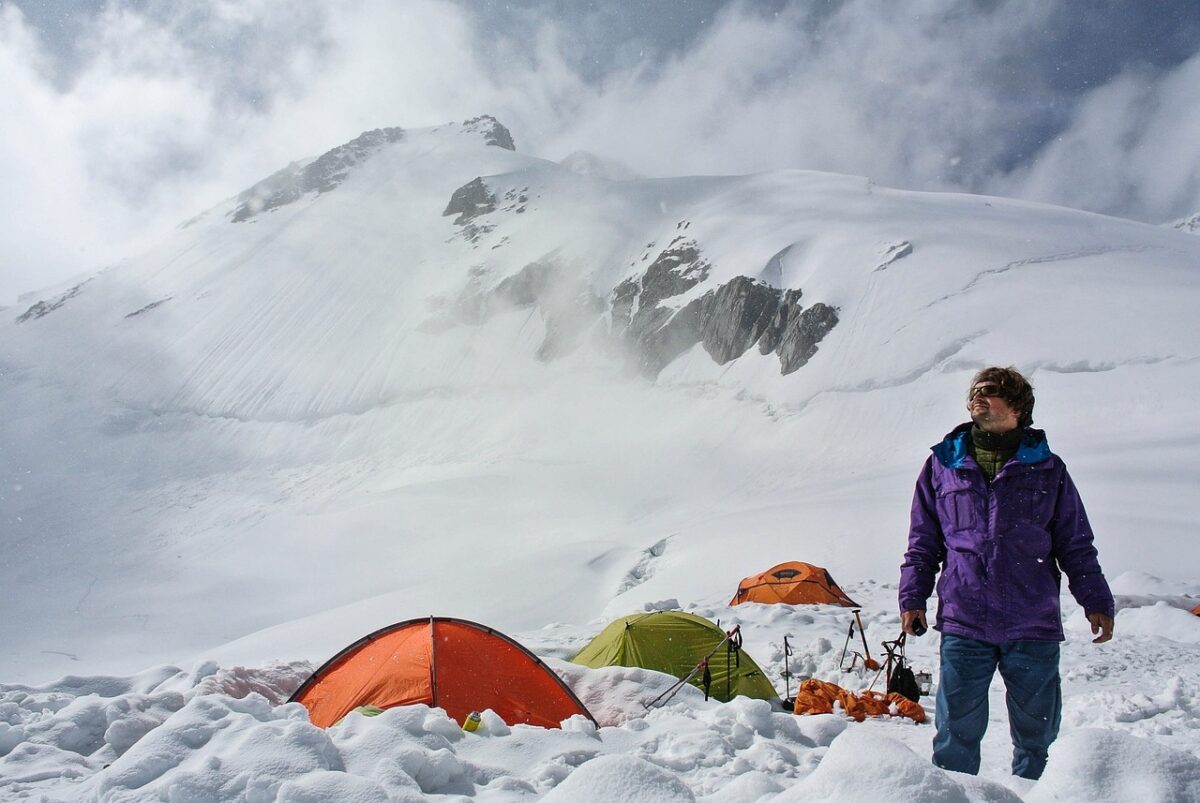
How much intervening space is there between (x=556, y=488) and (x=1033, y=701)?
23522 mm

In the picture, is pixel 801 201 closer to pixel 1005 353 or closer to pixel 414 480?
pixel 1005 353

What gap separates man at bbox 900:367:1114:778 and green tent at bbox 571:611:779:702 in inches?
105

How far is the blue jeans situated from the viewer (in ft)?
8.89

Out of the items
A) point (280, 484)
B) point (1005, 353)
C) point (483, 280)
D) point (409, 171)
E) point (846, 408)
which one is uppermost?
point (409, 171)

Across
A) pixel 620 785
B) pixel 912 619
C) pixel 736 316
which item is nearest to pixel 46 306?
pixel 736 316

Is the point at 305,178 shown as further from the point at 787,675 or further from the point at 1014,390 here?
the point at 1014,390

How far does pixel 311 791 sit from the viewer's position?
6.56 feet

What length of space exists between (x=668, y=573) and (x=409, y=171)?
9116cm

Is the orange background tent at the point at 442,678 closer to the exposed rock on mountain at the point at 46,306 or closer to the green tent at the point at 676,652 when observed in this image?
the green tent at the point at 676,652

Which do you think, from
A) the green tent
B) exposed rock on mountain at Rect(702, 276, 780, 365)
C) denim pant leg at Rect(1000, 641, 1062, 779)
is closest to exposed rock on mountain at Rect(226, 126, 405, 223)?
exposed rock on mountain at Rect(702, 276, 780, 365)

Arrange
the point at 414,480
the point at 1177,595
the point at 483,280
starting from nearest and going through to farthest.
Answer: the point at 1177,595 < the point at 414,480 < the point at 483,280

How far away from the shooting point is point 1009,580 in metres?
2.75

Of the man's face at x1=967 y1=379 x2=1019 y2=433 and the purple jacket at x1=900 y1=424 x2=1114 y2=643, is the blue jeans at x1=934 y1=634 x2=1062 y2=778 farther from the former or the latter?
the man's face at x1=967 y1=379 x2=1019 y2=433

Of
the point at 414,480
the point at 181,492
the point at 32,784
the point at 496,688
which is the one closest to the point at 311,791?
the point at 32,784
